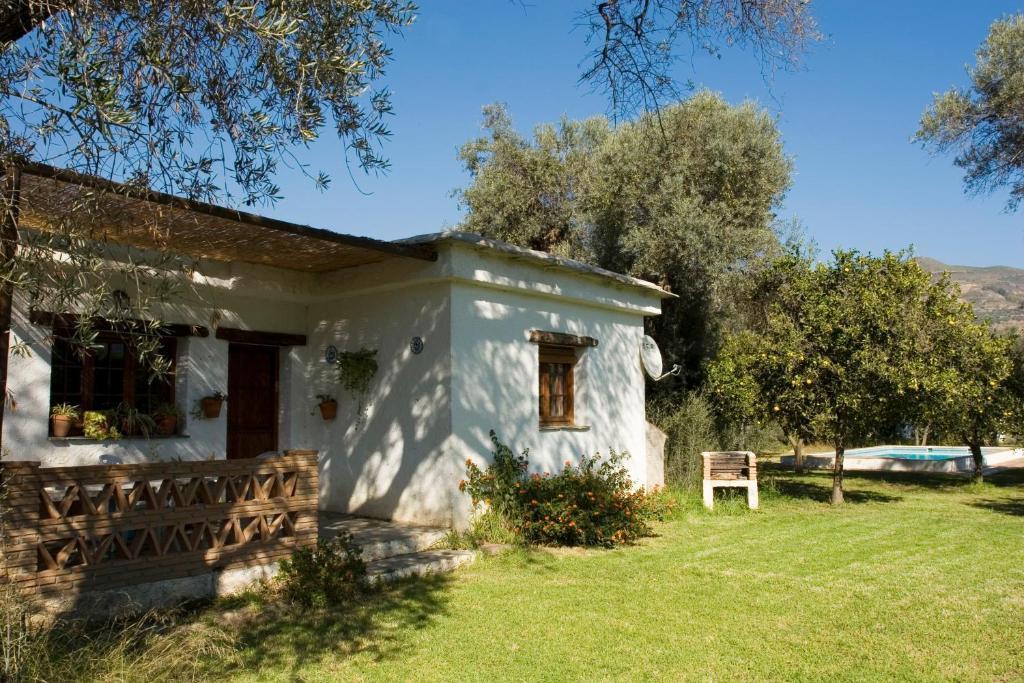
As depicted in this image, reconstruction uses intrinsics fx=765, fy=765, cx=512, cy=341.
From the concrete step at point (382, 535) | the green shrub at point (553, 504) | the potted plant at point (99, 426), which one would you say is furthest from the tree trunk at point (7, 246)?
the green shrub at point (553, 504)

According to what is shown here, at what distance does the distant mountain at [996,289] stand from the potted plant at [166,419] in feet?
297

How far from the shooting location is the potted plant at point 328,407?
10172 millimetres

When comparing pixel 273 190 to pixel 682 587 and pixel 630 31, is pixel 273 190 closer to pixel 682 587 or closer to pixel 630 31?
pixel 630 31

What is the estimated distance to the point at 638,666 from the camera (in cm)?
504

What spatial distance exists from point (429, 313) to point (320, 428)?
8.04 ft

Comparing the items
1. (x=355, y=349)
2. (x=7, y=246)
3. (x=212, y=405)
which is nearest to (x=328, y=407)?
(x=355, y=349)

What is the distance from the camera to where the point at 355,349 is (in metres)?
10.1

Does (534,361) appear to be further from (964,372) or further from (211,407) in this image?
(964,372)

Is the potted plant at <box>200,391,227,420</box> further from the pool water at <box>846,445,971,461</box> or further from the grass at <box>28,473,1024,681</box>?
the pool water at <box>846,445,971,461</box>

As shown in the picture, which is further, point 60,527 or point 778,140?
point 778,140

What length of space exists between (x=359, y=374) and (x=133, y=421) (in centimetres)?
265

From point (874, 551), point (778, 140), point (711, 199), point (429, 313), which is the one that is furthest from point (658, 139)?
point (874, 551)

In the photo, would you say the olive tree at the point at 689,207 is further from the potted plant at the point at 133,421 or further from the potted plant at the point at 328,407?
the potted plant at the point at 133,421

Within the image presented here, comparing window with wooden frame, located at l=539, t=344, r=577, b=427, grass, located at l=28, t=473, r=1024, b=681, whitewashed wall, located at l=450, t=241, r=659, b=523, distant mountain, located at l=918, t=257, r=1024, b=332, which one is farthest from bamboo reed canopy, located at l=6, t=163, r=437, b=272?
distant mountain, located at l=918, t=257, r=1024, b=332
